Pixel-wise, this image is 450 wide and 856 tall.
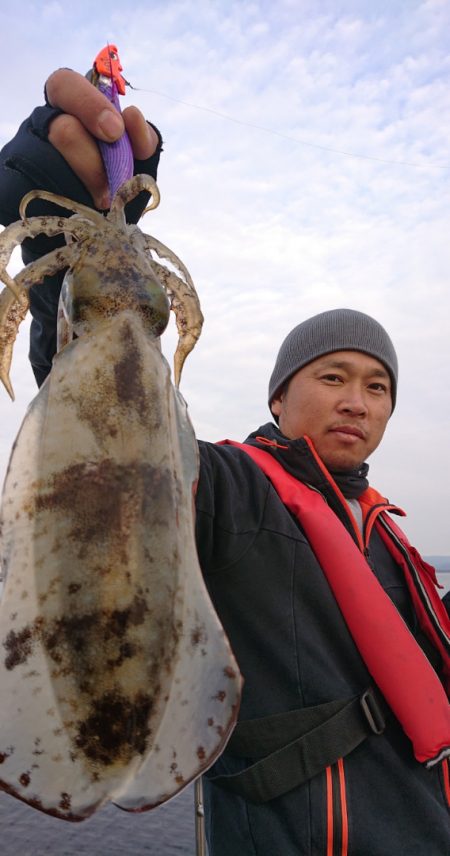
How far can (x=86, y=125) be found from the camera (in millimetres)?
1987

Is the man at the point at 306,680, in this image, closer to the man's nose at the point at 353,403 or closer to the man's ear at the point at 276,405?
the man's nose at the point at 353,403

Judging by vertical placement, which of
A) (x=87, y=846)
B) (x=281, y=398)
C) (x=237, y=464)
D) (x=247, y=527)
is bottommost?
(x=87, y=846)

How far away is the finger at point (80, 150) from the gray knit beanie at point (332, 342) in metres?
2.06

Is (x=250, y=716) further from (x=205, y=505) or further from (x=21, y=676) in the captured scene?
(x=21, y=676)

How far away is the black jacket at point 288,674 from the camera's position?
8.41 ft

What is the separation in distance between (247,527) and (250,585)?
0.26 metres

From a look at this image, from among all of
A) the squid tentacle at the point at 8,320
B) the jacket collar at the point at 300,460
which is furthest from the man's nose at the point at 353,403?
the squid tentacle at the point at 8,320

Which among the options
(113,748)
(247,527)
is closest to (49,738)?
(113,748)

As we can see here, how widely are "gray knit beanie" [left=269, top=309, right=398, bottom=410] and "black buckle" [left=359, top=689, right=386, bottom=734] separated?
196cm

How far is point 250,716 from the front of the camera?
2.74 meters

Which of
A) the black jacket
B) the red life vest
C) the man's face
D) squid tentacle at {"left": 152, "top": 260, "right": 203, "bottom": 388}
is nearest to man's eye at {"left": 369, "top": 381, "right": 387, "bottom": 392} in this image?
the man's face

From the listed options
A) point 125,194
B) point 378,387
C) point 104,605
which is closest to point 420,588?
point 378,387

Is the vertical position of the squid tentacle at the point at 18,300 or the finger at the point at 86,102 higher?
the finger at the point at 86,102

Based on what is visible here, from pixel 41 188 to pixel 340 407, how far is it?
2091mm
